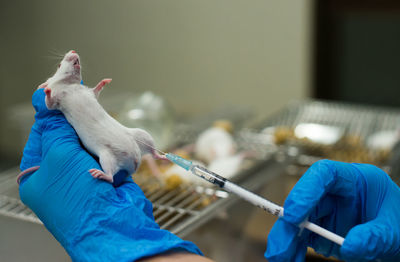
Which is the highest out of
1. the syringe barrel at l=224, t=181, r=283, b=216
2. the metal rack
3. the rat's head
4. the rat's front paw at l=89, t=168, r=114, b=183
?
the rat's head

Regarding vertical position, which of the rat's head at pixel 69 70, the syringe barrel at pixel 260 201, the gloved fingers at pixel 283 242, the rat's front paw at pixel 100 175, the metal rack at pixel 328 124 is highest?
the rat's head at pixel 69 70

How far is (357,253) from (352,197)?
13cm

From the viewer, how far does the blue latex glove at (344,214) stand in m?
0.64

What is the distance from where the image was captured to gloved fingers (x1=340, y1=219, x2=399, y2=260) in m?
0.63

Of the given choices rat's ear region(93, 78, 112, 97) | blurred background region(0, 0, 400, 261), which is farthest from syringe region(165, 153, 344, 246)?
blurred background region(0, 0, 400, 261)

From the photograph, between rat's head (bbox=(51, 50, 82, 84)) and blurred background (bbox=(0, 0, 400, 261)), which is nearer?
rat's head (bbox=(51, 50, 82, 84))

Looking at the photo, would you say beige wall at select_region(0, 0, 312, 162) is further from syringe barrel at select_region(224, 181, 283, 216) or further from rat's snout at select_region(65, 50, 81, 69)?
syringe barrel at select_region(224, 181, 283, 216)

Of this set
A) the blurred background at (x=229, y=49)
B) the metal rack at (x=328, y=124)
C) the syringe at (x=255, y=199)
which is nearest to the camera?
the syringe at (x=255, y=199)

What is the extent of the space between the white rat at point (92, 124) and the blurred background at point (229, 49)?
1.36m

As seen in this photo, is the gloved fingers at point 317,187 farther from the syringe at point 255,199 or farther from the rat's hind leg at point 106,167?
the rat's hind leg at point 106,167

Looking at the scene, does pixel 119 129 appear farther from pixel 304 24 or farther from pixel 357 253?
pixel 304 24

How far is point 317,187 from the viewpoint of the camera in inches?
26.0

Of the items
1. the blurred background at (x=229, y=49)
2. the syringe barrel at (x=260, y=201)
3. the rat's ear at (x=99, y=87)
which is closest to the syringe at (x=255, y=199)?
the syringe barrel at (x=260, y=201)

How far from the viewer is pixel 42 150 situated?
0.70m
